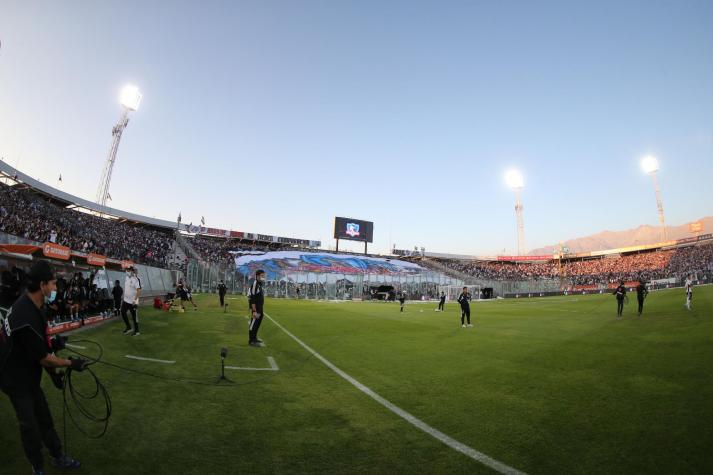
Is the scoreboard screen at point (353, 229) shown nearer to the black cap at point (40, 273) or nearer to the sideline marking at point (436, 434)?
the sideline marking at point (436, 434)

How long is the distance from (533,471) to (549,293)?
219 ft

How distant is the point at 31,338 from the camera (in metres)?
3.62

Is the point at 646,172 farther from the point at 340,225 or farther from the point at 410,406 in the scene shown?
the point at 410,406

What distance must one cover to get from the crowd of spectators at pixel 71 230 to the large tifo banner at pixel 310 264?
12.2m

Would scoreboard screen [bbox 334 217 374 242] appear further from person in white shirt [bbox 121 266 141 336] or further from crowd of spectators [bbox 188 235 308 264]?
person in white shirt [bbox 121 266 141 336]

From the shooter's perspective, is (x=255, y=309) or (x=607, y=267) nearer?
(x=255, y=309)

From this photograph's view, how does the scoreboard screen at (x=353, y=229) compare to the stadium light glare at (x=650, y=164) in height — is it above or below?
below

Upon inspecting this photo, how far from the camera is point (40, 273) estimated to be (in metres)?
3.86

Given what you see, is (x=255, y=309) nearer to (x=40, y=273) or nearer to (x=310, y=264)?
(x=40, y=273)

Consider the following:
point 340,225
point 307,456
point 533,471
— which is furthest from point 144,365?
point 340,225

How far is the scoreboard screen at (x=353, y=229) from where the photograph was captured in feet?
259

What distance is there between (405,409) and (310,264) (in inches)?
2216

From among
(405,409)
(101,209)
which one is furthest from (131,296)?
(101,209)

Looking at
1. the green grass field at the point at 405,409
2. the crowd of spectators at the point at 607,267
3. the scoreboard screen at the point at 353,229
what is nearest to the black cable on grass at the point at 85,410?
the green grass field at the point at 405,409
